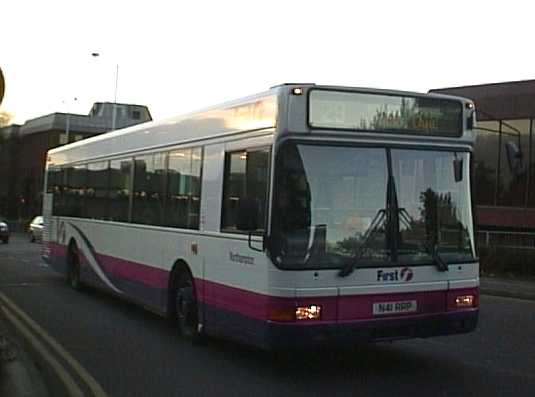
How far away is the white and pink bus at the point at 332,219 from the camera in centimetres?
792

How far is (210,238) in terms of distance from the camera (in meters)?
9.45

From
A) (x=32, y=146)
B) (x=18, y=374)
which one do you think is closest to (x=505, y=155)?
(x=18, y=374)

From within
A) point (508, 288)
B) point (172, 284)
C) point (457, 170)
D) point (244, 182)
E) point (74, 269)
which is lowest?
point (508, 288)

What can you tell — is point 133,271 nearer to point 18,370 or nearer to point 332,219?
point 18,370

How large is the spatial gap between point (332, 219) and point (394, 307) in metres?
1.11

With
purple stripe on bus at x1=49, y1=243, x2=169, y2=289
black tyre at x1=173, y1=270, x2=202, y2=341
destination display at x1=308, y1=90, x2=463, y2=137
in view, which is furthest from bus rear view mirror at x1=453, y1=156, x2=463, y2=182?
purple stripe on bus at x1=49, y1=243, x2=169, y2=289

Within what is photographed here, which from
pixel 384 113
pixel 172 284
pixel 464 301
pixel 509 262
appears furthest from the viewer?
pixel 509 262

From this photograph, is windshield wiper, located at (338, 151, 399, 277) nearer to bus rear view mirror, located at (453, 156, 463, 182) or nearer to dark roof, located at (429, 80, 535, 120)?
bus rear view mirror, located at (453, 156, 463, 182)

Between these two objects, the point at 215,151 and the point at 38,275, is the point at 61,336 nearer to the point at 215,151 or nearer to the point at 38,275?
the point at 215,151

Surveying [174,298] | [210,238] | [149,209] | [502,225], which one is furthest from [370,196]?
[502,225]

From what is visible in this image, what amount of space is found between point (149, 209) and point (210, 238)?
105 inches

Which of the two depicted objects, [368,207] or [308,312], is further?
[368,207]

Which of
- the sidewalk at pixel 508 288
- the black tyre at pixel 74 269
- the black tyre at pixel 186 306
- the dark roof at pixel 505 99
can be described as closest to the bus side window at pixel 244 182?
the black tyre at pixel 186 306

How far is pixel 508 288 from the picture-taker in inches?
774
